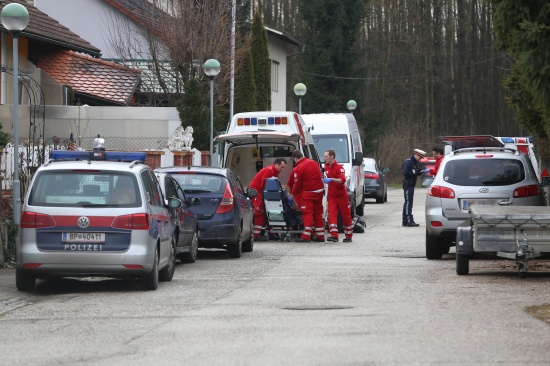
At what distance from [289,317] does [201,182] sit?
8.41 meters

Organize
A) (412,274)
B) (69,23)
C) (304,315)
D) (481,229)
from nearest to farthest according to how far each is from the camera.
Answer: (304,315) < (481,229) < (412,274) < (69,23)

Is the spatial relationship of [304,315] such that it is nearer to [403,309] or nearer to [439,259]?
[403,309]

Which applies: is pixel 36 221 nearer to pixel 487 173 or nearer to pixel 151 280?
pixel 151 280

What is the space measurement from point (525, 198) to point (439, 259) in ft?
5.49

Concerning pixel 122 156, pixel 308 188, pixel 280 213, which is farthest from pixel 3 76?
pixel 122 156

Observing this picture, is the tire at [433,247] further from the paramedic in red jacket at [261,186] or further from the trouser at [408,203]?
the trouser at [408,203]

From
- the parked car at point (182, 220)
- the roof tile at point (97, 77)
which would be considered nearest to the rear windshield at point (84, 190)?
the parked car at point (182, 220)

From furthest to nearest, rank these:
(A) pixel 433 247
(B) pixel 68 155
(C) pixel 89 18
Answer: (C) pixel 89 18
(A) pixel 433 247
(B) pixel 68 155

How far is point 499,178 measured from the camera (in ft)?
61.0

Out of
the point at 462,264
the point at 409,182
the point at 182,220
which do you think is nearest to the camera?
the point at 462,264

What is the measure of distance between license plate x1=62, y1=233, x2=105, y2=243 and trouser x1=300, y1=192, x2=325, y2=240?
30.7 feet

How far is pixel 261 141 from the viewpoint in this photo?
80.9 ft

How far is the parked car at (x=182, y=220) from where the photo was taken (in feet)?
55.5

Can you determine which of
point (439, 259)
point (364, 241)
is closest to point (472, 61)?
point (364, 241)
